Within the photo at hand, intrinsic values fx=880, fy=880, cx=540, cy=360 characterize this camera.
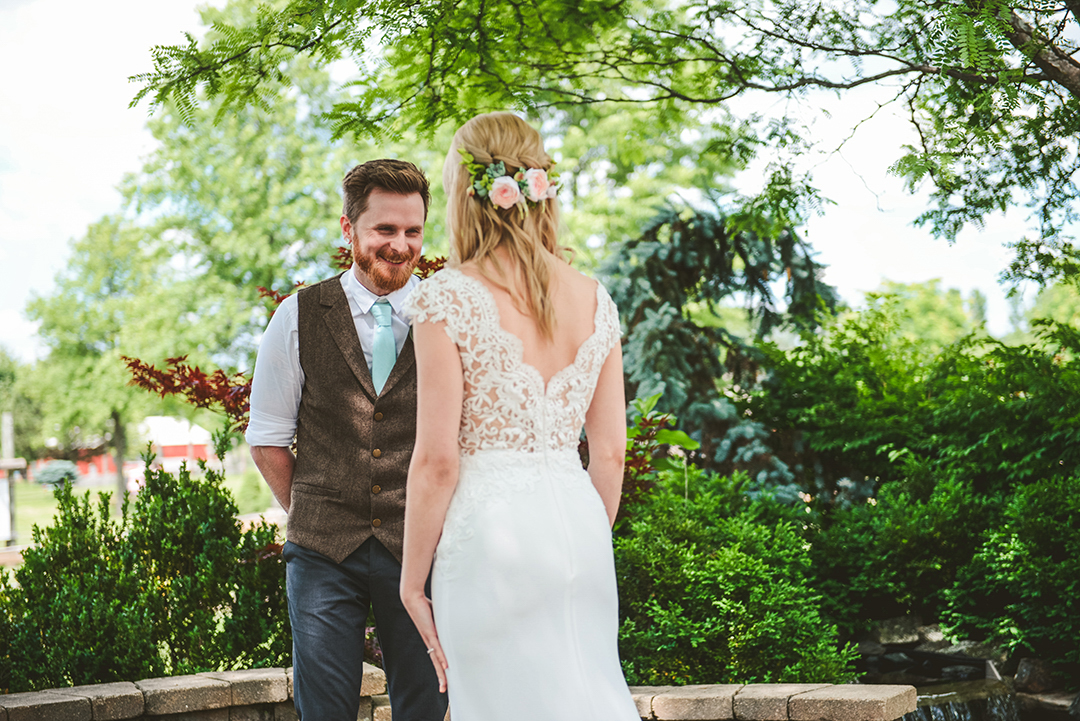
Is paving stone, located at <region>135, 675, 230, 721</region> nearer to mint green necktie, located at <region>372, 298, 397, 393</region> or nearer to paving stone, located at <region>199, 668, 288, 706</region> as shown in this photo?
paving stone, located at <region>199, 668, 288, 706</region>

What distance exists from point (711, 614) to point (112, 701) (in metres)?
2.68

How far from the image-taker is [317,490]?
2.51 m

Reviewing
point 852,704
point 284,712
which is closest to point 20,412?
point 284,712

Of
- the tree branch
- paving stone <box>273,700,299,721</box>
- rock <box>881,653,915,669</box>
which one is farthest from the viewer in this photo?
rock <box>881,653,915,669</box>

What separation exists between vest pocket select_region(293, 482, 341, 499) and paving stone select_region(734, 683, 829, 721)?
6.76ft

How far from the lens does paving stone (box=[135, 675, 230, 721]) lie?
3.56 meters

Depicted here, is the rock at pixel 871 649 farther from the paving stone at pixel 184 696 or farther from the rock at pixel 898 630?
the paving stone at pixel 184 696

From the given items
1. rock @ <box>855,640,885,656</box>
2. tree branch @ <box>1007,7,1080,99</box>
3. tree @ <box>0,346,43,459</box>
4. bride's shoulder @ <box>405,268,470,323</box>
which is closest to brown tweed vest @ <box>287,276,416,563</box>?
bride's shoulder @ <box>405,268,470,323</box>

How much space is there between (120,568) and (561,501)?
3279 mm

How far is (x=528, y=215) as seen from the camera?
6.70 feet

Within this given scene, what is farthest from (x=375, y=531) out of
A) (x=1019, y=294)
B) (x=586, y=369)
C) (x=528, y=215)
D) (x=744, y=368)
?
(x=744, y=368)

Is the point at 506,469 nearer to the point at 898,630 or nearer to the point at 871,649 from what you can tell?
the point at 871,649

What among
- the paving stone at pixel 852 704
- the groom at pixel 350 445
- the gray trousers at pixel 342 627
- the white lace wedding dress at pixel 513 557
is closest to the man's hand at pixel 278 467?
the groom at pixel 350 445

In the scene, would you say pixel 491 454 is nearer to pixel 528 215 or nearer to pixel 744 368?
pixel 528 215
